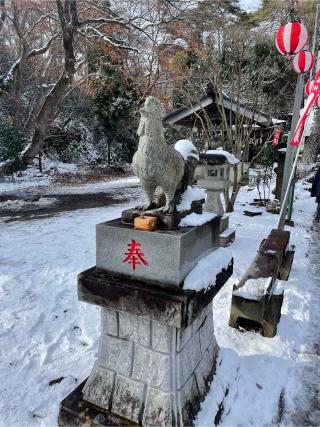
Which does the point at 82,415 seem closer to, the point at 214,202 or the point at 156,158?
the point at 156,158

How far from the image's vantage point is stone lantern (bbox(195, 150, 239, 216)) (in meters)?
6.06

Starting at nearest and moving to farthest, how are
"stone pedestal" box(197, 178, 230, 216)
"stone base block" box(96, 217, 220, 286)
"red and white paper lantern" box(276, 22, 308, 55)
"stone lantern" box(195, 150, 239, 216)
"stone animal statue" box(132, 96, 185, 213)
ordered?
1. "stone base block" box(96, 217, 220, 286)
2. "stone animal statue" box(132, 96, 185, 213)
3. "red and white paper lantern" box(276, 22, 308, 55)
4. "stone lantern" box(195, 150, 239, 216)
5. "stone pedestal" box(197, 178, 230, 216)

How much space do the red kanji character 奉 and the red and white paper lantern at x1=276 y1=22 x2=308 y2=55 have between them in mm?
5137

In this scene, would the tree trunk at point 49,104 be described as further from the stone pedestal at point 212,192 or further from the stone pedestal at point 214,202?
the stone pedestal at point 214,202

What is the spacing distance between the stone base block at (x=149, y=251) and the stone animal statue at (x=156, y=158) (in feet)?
0.79

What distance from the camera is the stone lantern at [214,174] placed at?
19.9 feet

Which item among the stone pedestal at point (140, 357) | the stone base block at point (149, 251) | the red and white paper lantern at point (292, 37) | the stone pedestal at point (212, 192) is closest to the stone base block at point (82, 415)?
the stone pedestal at point (140, 357)

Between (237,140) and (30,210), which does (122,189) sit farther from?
(237,140)

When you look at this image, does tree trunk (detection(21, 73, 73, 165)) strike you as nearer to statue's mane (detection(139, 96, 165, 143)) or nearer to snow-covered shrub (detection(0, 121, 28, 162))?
snow-covered shrub (detection(0, 121, 28, 162))

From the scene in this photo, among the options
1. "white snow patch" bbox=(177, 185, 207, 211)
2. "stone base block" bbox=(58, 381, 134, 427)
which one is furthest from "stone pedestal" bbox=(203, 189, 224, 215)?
"stone base block" bbox=(58, 381, 134, 427)

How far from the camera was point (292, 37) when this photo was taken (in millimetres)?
5215

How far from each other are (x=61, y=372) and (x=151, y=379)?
1.10m

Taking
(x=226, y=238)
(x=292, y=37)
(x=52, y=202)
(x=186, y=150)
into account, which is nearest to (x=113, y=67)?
(x=52, y=202)

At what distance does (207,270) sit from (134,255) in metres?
0.53
